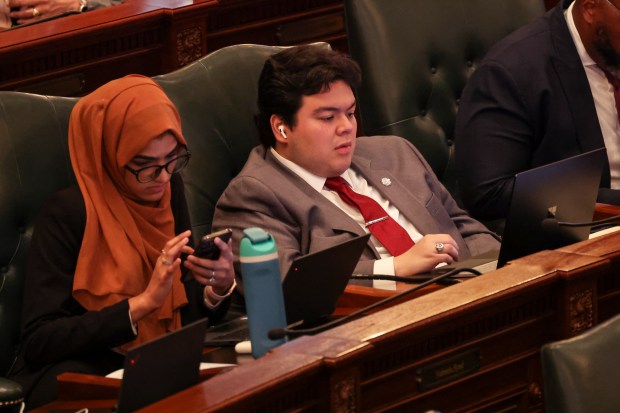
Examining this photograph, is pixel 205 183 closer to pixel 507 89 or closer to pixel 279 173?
pixel 279 173

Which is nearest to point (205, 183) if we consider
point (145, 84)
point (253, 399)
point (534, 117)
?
point (145, 84)

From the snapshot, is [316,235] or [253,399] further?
[316,235]

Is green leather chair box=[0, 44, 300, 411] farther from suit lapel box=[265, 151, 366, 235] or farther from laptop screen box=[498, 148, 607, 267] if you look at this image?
laptop screen box=[498, 148, 607, 267]

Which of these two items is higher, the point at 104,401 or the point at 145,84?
the point at 145,84

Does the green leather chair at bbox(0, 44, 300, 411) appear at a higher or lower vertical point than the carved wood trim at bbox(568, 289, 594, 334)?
higher

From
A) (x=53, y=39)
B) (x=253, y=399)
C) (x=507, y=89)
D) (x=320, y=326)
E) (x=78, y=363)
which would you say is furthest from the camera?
(x=53, y=39)

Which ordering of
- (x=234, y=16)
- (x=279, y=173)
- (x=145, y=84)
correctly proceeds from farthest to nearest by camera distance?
(x=234, y=16) → (x=279, y=173) → (x=145, y=84)

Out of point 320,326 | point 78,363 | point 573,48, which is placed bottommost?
point 78,363

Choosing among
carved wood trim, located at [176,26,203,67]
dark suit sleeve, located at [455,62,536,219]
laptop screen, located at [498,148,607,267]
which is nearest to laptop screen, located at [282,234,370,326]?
laptop screen, located at [498,148,607,267]

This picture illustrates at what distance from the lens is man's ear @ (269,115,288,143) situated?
318cm

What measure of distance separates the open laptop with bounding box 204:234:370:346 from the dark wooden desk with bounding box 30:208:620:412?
0.15 meters

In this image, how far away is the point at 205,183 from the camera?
326 centimetres

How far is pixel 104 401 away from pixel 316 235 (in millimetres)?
937

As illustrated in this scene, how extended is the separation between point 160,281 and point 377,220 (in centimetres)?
78
